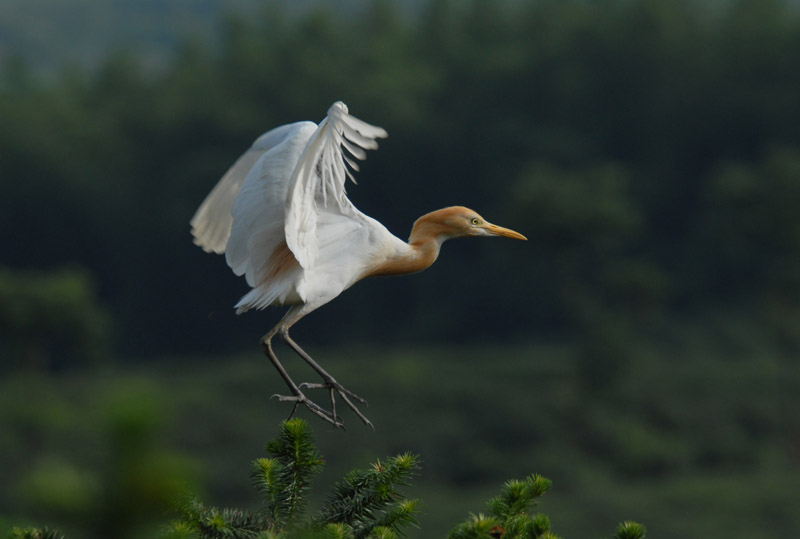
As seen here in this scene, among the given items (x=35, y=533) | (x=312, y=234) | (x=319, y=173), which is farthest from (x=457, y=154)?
(x=35, y=533)

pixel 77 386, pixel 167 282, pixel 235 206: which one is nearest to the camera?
pixel 235 206

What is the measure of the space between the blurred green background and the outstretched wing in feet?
59.5

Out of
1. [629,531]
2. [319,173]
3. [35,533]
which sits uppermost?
[319,173]

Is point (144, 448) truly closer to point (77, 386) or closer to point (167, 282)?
point (77, 386)

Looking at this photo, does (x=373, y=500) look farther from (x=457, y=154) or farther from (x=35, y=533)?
(x=457, y=154)

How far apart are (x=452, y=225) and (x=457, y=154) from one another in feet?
149

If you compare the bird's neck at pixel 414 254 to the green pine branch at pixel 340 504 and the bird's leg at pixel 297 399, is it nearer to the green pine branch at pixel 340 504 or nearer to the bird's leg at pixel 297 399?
the bird's leg at pixel 297 399

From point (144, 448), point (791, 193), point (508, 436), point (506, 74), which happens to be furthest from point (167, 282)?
point (144, 448)

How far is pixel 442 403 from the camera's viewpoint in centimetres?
3391

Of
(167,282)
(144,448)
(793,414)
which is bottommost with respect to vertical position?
(144,448)

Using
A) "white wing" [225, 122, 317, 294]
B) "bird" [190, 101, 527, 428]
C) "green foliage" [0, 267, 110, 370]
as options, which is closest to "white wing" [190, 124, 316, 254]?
"bird" [190, 101, 527, 428]

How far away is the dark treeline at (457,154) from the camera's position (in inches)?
1832

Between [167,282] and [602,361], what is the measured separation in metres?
Result: 22.0

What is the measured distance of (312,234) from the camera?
536cm
